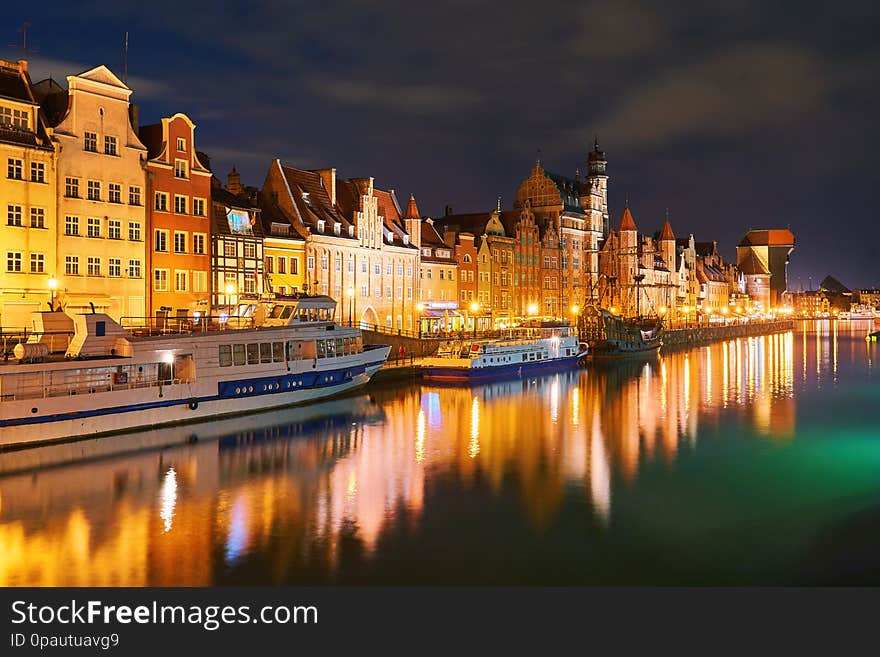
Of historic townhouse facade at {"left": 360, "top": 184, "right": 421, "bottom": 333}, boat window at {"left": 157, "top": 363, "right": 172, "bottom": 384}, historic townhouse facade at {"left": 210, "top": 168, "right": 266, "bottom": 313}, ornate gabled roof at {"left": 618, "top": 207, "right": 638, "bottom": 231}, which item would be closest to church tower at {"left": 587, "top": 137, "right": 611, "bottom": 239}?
ornate gabled roof at {"left": 618, "top": 207, "right": 638, "bottom": 231}

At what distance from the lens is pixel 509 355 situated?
70.0 metres

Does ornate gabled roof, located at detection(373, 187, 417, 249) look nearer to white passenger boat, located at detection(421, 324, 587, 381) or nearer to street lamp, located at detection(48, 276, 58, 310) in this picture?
white passenger boat, located at detection(421, 324, 587, 381)

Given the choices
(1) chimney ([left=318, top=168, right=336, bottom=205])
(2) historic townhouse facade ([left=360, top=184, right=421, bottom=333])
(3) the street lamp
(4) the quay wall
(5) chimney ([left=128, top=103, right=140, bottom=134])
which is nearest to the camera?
(3) the street lamp

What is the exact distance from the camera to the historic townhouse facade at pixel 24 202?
44.5 meters

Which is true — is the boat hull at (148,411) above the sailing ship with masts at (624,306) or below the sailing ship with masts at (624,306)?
below

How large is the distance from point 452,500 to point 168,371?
19041mm

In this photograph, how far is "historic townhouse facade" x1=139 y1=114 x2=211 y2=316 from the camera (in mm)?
53188

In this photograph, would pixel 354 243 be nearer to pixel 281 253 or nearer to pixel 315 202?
pixel 315 202

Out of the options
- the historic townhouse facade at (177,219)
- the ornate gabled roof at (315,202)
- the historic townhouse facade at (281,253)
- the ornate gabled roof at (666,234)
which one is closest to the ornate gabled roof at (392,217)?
the ornate gabled roof at (315,202)

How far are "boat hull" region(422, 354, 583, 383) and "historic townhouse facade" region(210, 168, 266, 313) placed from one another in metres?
14.4

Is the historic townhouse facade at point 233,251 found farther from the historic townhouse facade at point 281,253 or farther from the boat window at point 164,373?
the boat window at point 164,373

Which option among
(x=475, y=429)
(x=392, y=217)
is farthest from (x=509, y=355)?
(x=475, y=429)

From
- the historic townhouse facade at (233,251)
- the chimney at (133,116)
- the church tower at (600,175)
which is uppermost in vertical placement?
the church tower at (600,175)

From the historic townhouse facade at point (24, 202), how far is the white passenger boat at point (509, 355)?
28064mm
